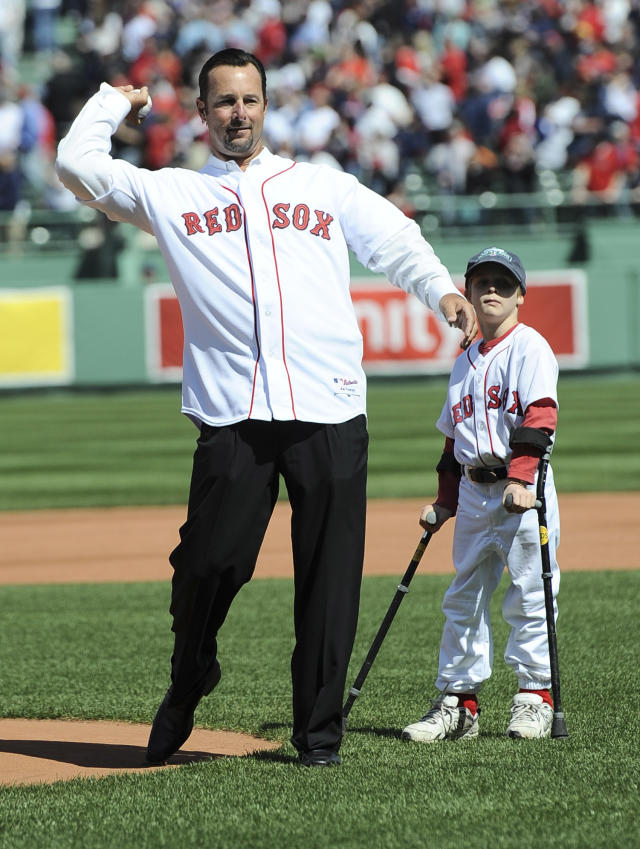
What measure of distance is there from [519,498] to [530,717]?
2.59ft

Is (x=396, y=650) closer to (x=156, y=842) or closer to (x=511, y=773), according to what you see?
(x=511, y=773)

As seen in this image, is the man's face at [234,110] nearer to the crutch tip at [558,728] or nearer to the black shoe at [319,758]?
the black shoe at [319,758]

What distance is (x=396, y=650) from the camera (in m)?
6.91

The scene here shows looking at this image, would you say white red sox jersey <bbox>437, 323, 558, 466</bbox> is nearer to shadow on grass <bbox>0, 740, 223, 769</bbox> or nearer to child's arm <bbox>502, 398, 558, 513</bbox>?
child's arm <bbox>502, 398, 558, 513</bbox>

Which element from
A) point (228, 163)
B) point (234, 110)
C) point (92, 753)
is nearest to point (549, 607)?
point (92, 753)

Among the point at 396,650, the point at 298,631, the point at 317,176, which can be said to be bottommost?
the point at 396,650

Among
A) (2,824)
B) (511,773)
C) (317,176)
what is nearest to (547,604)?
(511,773)

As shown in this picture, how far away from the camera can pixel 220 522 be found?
4.55 meters

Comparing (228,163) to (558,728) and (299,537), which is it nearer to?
(299,537)

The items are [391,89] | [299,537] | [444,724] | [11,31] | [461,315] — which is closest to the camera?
[461,315]

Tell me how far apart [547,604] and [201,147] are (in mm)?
18589

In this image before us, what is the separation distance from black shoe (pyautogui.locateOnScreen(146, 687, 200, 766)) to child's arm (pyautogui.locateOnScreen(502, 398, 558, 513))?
124 cm

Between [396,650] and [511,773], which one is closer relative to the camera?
[511,773]

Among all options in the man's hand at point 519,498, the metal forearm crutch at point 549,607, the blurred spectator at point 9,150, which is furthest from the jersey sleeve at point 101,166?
the blurred spectator at point 9,150
